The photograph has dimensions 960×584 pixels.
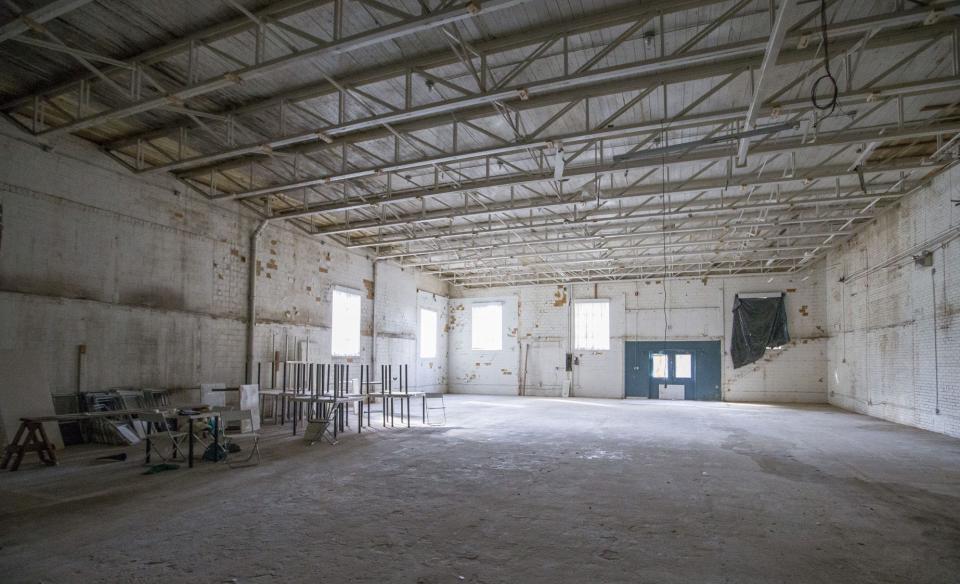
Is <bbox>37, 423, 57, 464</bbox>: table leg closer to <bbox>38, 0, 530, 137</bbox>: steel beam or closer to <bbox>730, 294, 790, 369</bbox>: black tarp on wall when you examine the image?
<bbox>38, 0, 530, 137</bbox>: steel beam

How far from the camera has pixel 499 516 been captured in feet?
15.6

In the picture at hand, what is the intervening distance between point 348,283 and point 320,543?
476 inches

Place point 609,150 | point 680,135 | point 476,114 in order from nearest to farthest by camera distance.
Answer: point 476,114, point 680,135, point 609,150

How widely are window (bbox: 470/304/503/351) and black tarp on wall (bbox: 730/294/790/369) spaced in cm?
864

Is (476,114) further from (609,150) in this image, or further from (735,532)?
Answer: (735,532)

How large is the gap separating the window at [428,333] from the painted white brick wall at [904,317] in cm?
1357

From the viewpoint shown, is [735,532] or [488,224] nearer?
[735,532]

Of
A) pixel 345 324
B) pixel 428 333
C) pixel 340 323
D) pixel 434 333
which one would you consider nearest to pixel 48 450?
pixel 340 323

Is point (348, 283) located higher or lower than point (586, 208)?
lower

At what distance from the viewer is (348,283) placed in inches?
614

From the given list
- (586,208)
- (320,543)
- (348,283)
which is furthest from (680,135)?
(348,283)

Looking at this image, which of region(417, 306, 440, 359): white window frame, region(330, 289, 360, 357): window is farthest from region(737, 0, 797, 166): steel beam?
region(417, 306, 440, 359): white window frame

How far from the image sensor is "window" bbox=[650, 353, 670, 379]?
19844 mm

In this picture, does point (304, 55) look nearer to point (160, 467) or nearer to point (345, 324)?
point (160, 467)
